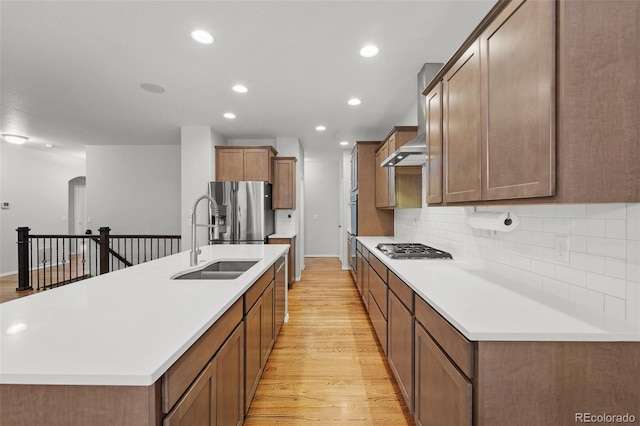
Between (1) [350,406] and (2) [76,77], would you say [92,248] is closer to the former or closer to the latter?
(2) [76,77]

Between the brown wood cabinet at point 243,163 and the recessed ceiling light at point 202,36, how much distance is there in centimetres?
263

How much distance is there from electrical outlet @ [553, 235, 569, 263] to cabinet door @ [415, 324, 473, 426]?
0.74 m

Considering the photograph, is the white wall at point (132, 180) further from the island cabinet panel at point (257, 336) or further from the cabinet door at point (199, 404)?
the cabinet door at point (199, 404)

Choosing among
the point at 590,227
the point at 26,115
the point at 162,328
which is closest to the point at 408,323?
the point at 590,227

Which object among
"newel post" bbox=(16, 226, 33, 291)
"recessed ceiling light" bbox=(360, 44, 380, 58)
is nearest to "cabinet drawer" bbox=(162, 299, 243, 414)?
"recessed ceiling light" bbox=(360, 44, 380, 58)

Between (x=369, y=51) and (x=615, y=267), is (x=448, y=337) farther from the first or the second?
(x=369, y=51)

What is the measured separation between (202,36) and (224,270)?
6.44 feet

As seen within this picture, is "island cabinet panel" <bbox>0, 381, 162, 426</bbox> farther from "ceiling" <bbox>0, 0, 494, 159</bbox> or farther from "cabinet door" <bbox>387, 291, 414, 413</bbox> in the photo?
"ceiling" <bbox>0, 0, 494, 159</bbox>

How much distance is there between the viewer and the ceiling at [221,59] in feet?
6.66

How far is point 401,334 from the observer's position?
192 centimetres

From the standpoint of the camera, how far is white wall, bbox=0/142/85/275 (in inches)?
237

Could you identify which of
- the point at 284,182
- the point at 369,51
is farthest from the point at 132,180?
the point at 369,51

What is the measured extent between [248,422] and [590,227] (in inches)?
84.4

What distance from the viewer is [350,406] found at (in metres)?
1.95
